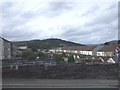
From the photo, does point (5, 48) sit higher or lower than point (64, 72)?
higher

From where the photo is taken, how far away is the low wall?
14984mm

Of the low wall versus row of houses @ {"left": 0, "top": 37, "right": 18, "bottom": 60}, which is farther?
row of houses @ {"left": 0, "top": 37, "right": 18, "bottom": 60}

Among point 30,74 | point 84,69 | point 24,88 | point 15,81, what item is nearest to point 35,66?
point 30,74

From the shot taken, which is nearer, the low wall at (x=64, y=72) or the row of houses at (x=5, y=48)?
the low wall at (x=64, y=72)

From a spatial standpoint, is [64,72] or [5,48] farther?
[5,48]

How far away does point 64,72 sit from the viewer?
15.2m

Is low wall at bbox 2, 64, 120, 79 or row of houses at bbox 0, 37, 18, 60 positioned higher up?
row of houses at bbox 0, 37, 18, 60

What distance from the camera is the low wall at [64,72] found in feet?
49.2

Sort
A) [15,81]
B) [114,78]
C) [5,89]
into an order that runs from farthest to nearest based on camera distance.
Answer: [114,78] → [15,81] → [5,89]

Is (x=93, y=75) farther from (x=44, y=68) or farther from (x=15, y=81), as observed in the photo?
(x=15, y=81)

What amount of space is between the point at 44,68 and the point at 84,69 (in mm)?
2116

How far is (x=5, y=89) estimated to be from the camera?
36.5 feet

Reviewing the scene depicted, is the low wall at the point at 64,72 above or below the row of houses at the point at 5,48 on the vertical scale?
below

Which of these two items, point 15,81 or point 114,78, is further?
point 114,78
